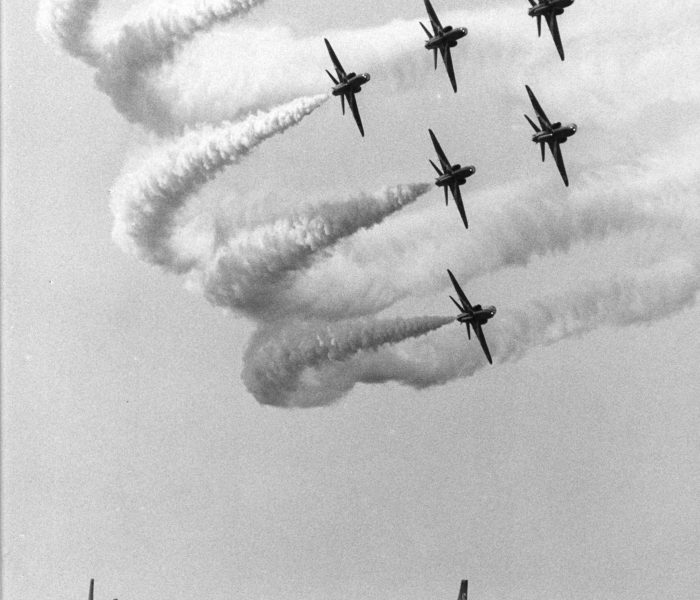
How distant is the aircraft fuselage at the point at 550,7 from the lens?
199ft

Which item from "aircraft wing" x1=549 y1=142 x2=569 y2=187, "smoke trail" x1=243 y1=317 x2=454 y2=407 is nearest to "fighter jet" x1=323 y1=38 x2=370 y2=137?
"aircraft wing" x1=549 y1=142 x2=569 y2=187

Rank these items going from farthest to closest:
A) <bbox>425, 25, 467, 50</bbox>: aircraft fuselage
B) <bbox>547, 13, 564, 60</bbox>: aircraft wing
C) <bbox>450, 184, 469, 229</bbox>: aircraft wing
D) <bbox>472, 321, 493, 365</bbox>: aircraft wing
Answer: <bbox>450, 184, 469, 229</bbox>: aircraft wing < <bbox>472, 321, 493, 365</bbox>: aircraft wing < <bbox>425, 25, 467, 50</bbox>: aircraft fuselage < <bbox>547, 13, 564, 60</bbox>: aircraft wing

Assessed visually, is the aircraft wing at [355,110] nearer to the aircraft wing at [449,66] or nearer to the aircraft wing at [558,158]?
the aircraft wing at [449,66]

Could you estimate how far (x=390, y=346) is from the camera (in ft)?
214

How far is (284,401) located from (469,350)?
7677 millimetres

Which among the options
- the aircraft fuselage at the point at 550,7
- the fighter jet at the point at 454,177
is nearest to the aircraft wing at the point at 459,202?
the fighter jet at the point at 454,177

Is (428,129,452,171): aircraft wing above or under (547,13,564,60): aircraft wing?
under

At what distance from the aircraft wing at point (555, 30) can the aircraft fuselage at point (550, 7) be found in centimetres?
20

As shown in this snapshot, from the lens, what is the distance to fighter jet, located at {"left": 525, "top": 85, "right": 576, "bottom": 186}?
61.9 m

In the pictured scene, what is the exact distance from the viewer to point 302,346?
6488cm

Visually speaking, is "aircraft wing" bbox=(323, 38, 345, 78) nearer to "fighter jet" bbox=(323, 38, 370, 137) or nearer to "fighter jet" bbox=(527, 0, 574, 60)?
"fighter jet" bbox=(323, 38, 370, 137)

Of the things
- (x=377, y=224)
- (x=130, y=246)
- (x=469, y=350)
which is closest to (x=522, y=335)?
(x=469, y=350)

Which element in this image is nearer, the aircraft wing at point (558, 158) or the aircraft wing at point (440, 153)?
the aircraft wing at point (558, 158)

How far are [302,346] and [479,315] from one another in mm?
7095
